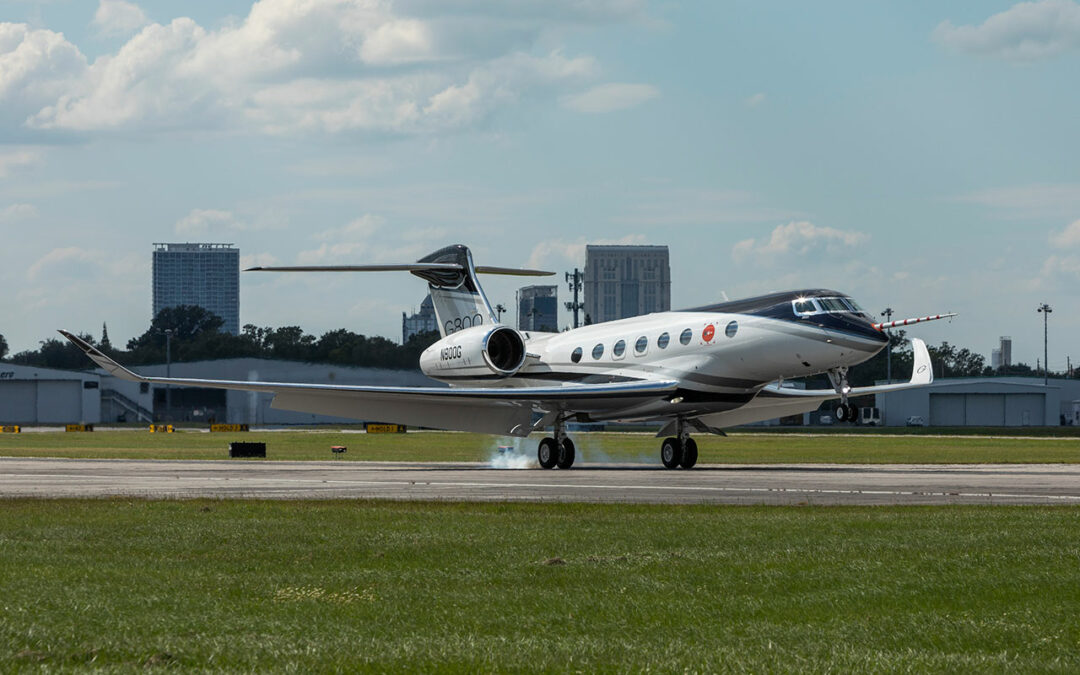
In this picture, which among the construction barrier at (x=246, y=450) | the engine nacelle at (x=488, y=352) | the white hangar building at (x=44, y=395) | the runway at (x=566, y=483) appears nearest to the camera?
the runway at (x=566, y=483)

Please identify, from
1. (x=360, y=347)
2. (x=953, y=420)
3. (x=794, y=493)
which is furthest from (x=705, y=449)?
(x=953, y=420)

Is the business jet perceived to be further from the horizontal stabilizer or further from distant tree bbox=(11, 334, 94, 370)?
distant tree bbox=(11, 334, 94, 370)

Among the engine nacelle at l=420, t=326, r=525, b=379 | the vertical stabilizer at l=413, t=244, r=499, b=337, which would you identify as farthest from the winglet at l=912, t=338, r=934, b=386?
the vertical stabilizer at l=413, t=244, r=499, b=337

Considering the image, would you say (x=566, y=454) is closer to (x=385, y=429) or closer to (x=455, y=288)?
(x=455, y=288)

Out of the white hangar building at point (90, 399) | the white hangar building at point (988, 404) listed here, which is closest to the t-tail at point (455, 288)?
the white hangar building at point (90, 399)

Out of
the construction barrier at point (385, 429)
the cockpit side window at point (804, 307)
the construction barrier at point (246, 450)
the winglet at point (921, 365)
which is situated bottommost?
the construction barrier at point (385, 429)

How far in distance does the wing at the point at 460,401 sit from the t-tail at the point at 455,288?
480 cm

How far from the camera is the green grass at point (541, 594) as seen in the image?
783 cm

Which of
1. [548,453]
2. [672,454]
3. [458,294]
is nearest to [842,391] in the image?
[672,454]

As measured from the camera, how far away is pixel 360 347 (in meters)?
95.4

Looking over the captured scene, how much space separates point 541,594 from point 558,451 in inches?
1139

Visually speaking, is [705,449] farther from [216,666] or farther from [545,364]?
[216,666]

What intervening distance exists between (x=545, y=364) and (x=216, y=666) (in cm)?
3310

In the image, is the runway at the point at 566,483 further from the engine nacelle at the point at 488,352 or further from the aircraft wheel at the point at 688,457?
the engine nacelle at the point at 488,352
